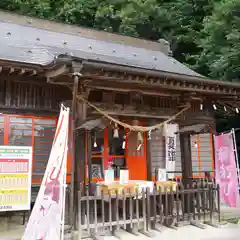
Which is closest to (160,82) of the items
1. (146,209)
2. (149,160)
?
(146,209)

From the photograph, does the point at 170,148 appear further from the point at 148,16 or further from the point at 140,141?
the point at 148,16

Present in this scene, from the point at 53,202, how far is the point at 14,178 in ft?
5.36

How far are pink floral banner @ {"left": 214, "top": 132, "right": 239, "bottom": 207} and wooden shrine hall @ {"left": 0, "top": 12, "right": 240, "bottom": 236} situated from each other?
1.23ft

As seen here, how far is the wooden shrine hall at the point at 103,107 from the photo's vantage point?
21.2ft

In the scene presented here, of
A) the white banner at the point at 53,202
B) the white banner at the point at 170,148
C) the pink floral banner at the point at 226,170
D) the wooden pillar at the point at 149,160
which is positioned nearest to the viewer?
the white banner at the point at 53,202

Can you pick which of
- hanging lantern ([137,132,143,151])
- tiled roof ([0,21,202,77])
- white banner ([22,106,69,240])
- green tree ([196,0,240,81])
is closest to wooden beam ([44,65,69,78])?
tiled roof ([0,21,202,77])

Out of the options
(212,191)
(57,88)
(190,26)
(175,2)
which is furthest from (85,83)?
(175,2)

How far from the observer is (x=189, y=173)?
340 inches

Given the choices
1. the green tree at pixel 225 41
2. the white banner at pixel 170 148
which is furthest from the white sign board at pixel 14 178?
the green tree at pixel 225 41

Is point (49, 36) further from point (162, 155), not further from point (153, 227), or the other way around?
point (153, 227)

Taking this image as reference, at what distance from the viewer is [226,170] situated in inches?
316

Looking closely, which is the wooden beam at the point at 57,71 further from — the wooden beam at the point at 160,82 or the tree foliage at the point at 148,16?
the tree foliage at the point at 148,16

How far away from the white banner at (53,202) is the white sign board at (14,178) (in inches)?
46.8

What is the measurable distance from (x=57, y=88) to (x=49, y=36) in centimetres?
399
